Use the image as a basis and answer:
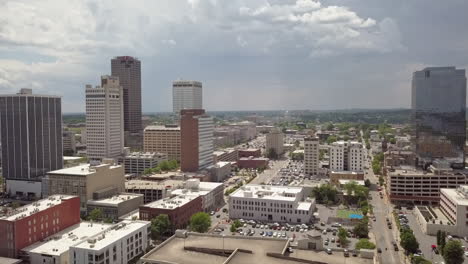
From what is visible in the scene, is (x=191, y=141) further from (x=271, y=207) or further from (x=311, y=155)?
(x=271, y=207)

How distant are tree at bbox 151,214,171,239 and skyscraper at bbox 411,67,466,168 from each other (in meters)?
51.9

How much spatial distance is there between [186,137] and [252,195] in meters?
24.5

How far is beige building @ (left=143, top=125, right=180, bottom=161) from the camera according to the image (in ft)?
295

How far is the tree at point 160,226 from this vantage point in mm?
39031

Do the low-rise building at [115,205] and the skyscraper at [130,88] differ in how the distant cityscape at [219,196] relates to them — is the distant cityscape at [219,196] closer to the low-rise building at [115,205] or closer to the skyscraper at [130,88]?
the low-rise building at [115,205]

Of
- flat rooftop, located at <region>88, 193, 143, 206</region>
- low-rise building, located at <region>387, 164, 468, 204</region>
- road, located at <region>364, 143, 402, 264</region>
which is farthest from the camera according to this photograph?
low-rise building, located at <region>387, 164, 468, 204</region>

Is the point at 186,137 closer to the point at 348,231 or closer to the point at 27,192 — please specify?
the point at 27,192

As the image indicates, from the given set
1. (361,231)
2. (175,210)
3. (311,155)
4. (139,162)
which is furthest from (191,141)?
(361,231)

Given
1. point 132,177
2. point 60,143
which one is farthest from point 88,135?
point 132,177

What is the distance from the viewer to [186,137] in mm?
70438

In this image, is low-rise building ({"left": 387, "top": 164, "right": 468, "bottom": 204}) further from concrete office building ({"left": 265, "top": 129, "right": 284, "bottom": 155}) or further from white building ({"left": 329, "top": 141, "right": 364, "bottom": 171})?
concrete office building ({"left": 265, "top": 129, "right": 284, "bottom": 155})

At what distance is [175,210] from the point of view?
4175cm

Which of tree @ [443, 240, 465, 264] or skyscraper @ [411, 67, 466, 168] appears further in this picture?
skyscraper @ [411, 67, 466, 168]

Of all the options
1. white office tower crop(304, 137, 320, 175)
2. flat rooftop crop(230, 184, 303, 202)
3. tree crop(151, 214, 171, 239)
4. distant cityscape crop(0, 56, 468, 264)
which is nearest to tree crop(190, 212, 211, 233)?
distant cityscape crop(0, 56, 468, 264)
